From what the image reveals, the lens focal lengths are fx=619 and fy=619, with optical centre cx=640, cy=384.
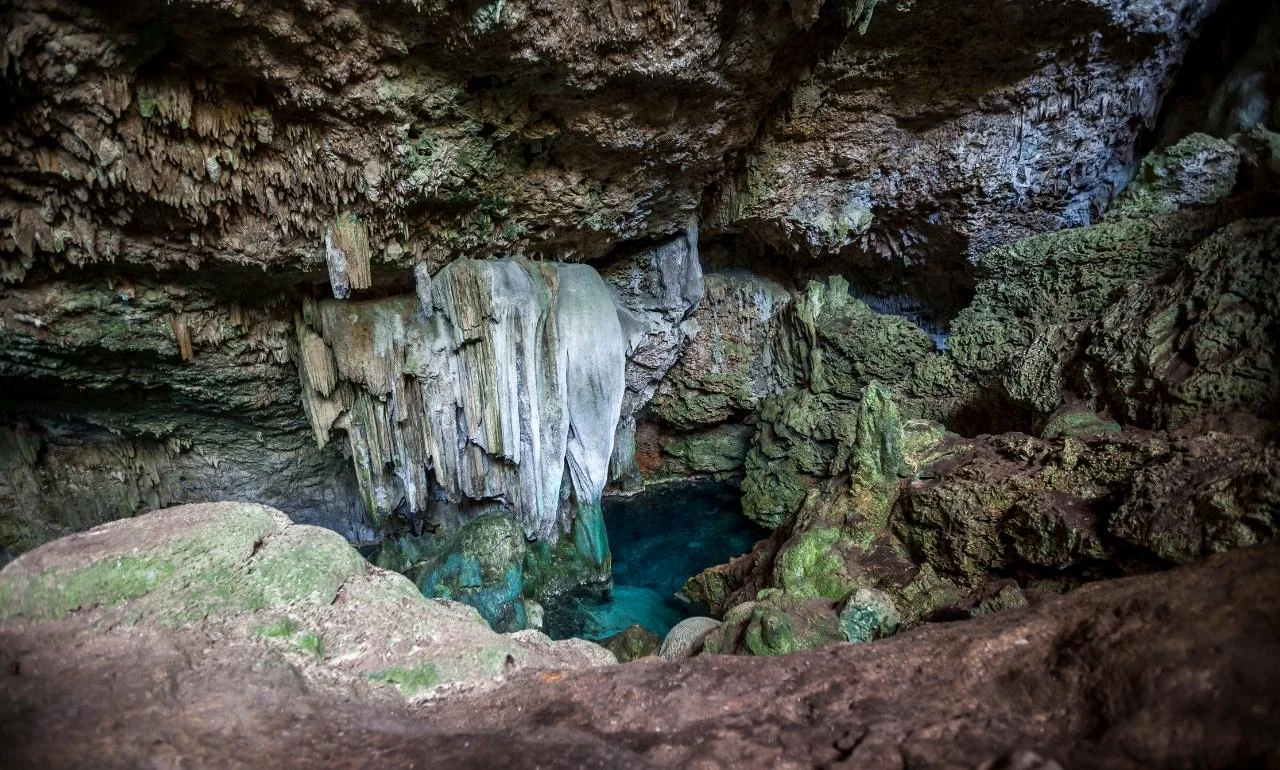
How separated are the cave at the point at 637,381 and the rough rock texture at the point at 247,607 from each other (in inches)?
0.7

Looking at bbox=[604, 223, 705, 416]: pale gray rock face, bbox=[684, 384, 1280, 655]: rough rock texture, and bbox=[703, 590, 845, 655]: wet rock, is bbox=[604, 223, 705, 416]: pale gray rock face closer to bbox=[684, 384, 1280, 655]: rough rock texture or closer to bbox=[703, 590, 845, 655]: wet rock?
bbox=[684, 384, 1280, 655]: rough rock texture

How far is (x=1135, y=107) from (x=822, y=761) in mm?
8523

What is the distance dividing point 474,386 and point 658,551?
12.3ft

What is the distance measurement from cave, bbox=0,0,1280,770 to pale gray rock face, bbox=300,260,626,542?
50mm

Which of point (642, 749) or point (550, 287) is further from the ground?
point (550, 287)

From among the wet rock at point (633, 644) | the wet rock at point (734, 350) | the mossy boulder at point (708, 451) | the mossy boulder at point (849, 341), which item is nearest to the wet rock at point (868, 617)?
the wet rock at point (633, 644)

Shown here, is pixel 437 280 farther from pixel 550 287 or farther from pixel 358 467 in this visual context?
pixel 358 467

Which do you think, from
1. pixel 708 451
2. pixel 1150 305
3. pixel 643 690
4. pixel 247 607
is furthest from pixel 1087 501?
pixel 708 451

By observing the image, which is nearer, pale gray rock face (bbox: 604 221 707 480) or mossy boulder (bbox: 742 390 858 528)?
pale gray rock face (bbox: 604 221 707 480)

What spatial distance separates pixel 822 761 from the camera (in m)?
1.72

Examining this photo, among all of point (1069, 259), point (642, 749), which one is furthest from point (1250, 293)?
point (642, 749)

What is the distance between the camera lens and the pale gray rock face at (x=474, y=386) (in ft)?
21.1

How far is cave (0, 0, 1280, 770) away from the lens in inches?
76.1

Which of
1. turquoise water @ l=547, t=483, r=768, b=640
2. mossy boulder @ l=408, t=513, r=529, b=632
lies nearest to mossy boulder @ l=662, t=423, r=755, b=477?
turquoise water @ l=547, t=483, r=768, b=640
